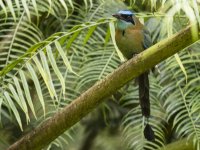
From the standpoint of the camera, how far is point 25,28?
7.83 ft

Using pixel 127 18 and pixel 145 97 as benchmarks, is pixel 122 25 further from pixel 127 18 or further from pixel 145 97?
pixel 145 97

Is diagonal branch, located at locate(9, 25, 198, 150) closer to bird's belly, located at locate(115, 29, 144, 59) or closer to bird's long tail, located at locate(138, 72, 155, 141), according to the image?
bird's long tail, located at locate(138, 72, 155, 141)

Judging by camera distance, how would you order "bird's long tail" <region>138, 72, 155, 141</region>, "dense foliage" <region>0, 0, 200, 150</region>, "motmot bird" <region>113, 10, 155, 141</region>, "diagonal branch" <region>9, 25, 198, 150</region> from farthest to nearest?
"dense foliage" <region>0, 0, 200, 150</region>
"motmot bird" <region>113, 10, 155, 141</region>
"bird's long tail" <region>138, 72, 155, 141</region>
"diagonal branch" <region>9, 25, 198, 150</region>

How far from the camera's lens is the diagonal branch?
148 cm

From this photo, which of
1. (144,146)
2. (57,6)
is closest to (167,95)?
(144,146)

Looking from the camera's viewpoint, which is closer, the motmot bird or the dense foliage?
the motmot bird

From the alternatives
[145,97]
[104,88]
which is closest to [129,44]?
[145,97]

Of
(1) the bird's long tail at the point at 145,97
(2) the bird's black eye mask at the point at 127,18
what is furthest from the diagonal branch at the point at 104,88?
(2) the bird's black eye mask at the point at 127,18

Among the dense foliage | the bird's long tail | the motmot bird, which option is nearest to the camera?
the bird's long tail

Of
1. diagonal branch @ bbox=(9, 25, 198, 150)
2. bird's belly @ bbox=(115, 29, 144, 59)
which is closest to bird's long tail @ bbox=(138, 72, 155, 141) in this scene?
bird's belly @ bbox=(115, 29, 144, 59)

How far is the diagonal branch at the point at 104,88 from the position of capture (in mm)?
1476

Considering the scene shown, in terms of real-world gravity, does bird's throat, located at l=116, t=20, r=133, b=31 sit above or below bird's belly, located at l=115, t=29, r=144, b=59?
above

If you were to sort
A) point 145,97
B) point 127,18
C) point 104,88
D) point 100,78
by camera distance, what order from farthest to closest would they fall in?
point 100,78
point 127,18
point 145,97
point 104,88

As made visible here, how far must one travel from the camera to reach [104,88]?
159 cm
